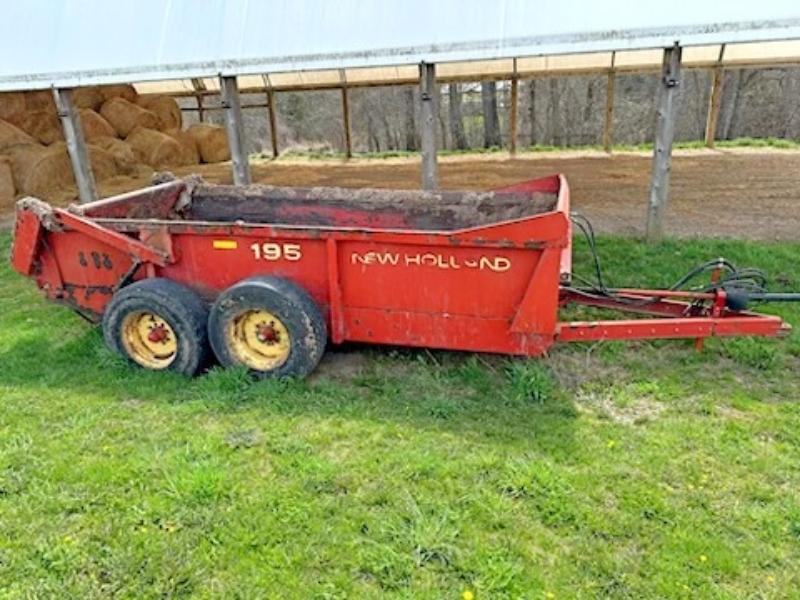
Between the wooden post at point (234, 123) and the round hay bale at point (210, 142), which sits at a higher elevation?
the wooden post at point (234, 123)

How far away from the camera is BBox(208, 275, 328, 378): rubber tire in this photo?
13.8 ft

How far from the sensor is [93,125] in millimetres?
13664

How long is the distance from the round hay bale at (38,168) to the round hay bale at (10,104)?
929 mm

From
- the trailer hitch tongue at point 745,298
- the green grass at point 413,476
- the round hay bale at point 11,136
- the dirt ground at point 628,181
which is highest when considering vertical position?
the round hay bale at point 11,136

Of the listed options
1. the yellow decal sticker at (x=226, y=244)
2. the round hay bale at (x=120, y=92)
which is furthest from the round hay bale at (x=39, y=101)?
the yellow decal sticker at (x=226, y=244)

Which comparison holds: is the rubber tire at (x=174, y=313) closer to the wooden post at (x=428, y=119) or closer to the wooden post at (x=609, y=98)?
the wooden post at (x=428, y=119)

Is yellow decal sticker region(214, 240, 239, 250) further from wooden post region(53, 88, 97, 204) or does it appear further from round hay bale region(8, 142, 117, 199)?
round hay bale region(8, 142, 117, 199)

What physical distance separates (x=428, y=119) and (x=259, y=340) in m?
3.56

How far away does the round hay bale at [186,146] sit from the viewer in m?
15.5

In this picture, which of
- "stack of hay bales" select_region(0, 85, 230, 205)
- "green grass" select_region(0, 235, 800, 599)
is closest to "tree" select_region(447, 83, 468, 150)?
"stack of hay bales" select_region(0, 85, 230, 205)

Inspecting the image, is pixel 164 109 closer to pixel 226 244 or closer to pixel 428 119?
pixel 428 119

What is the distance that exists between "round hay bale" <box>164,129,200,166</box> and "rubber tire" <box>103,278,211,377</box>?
11856 mm

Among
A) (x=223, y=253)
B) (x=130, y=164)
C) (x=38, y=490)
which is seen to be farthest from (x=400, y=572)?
(x=130, y=164)

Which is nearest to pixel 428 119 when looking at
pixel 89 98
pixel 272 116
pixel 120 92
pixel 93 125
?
pixel 93 125
